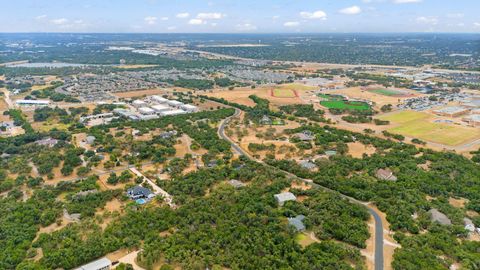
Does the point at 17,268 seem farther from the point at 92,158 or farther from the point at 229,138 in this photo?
the point at 229,138

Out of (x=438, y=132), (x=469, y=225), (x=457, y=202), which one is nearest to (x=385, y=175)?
(x=457, y=202)

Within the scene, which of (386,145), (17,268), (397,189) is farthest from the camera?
(386,145)

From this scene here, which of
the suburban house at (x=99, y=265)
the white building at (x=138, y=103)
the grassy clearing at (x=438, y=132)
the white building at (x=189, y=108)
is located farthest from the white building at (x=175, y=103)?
the suburban house at (x=99, y=265)

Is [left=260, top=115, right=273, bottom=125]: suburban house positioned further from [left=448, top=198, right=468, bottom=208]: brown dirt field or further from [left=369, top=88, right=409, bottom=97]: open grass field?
[left=369, top=88, right=409, bottom=97]: open grass field

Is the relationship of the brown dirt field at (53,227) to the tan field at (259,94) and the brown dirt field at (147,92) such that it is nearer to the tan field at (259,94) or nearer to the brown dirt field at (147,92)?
the tan field at (259,94)

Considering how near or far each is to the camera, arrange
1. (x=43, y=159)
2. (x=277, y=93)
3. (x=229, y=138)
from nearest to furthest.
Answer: (x=43, y=159), (x=229, y=138), (x=277, y=93)

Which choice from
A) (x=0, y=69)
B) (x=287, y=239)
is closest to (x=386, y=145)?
(x=287, y=239)

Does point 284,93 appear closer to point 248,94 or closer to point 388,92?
point 248,94
